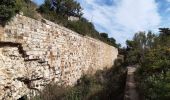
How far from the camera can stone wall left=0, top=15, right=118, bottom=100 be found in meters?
8.28

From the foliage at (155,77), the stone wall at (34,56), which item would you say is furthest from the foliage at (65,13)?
the foliage at (155,77)

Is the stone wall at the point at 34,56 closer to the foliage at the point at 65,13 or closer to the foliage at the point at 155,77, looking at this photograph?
the foliage at the point at 65,13

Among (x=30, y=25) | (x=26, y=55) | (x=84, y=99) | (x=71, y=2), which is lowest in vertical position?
(x=84, y=99)

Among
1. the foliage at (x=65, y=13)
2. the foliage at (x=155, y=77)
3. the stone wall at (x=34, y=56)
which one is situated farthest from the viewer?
the foliage at (x=65, y=13)

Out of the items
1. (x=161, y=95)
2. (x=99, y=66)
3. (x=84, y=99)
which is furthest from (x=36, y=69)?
(x=99, y=66)

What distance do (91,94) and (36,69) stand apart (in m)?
2.96

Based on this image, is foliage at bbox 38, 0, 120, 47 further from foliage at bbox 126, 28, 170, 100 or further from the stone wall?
foliage at bbox 126, 28, 170, 100

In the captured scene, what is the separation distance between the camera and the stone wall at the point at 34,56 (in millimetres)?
8281

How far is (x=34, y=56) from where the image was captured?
9891mm

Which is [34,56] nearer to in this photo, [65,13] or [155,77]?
[155,77]

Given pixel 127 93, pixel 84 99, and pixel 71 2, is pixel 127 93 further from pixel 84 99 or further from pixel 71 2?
pixel 71 2

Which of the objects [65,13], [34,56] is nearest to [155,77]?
[34,56]

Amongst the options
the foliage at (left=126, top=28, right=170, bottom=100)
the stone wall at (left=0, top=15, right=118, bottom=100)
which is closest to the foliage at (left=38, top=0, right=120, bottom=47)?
the stone wall at (left=0, top=15, right=118, bottom=100)

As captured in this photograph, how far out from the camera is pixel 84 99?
11172 millimetres
